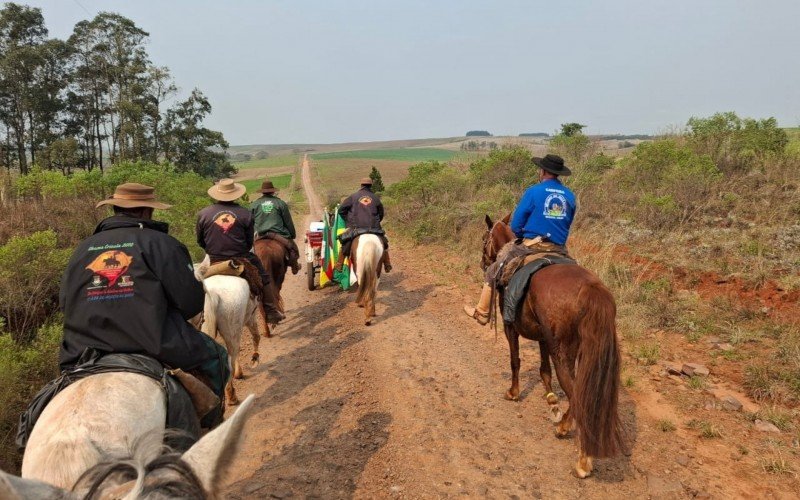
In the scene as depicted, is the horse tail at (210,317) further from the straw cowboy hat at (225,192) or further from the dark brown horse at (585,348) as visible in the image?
the dark brown horse at (585,348)

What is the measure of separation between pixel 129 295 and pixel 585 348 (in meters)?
3.62

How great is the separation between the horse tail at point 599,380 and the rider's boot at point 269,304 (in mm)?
4604

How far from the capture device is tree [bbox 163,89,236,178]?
35000 mm

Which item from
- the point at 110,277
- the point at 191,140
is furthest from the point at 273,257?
the point at 191,140

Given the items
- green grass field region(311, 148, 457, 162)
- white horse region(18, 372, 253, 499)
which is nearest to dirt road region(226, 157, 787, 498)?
white horse region(18, 372, 253, 499)

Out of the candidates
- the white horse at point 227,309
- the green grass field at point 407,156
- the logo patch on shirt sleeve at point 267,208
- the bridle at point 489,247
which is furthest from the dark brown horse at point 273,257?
the green grass field at point 407,156

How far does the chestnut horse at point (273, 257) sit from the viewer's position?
25.5 feet

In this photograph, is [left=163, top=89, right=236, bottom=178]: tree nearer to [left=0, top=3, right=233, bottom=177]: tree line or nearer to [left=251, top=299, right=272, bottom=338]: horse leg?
[left=0, top=3, right=233, bottom=177]: tree line

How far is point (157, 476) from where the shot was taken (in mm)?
1578

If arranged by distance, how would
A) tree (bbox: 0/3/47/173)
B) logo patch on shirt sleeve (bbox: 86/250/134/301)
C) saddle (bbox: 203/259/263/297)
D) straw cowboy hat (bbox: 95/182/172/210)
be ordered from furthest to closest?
tree (bbox: 0/3/47/173) < saddle (bbox: 203/259/263/297) < straw cowboy hat (bbox: 95/182/172/210) < logo patch on shirt sleeve (bbox: 86/250/134/301)

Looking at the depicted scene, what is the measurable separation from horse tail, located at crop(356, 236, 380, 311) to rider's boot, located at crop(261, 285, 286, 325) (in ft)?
5.94

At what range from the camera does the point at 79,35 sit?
3238 cm

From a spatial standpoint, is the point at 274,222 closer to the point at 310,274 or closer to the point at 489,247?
the point at 310,274

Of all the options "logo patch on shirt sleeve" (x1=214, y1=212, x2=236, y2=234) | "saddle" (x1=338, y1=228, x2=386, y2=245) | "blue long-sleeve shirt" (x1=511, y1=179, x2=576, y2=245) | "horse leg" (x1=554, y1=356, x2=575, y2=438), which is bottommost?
"horse leg" (x1=554, y1=356, x2=575, y2=438)
